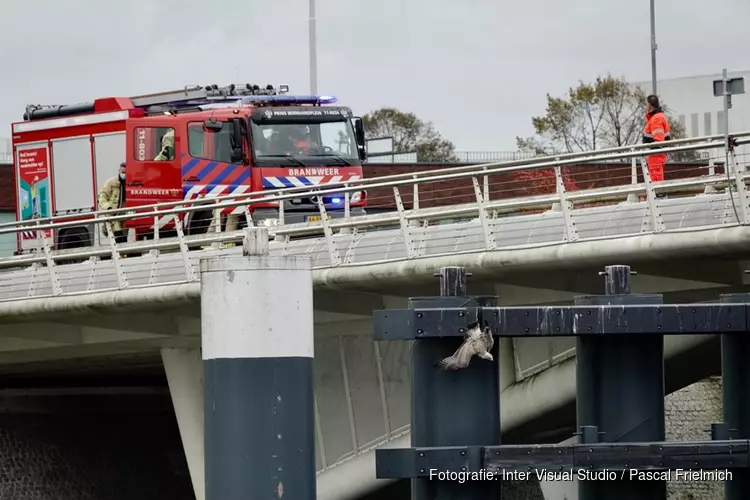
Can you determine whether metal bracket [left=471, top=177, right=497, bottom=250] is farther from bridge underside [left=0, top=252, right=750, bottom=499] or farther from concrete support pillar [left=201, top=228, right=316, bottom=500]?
concrete support pillar [left=201, top=228, right=316, bottom=500]

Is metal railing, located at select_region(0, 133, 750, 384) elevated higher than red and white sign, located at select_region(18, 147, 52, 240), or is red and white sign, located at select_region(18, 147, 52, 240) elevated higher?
red and white sign, located at select_region(18, 147, 52, 240)

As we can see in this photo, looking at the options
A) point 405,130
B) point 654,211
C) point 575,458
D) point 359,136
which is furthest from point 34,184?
point 405,130

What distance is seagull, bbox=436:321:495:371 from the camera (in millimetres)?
9367

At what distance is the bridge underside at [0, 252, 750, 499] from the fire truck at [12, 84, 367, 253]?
6.43ft

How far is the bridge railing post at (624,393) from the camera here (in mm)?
9633

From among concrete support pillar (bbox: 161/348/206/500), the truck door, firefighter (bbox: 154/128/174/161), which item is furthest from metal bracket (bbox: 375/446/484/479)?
firefighter (bbox: 154/128/174/161)

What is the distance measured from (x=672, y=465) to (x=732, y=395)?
1028 mm

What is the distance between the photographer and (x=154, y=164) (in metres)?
24.6

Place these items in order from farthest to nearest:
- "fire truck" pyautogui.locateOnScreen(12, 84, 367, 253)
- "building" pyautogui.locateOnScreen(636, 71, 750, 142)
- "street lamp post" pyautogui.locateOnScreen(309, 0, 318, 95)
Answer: "building" pyautogui.locateOnScreen(636, 71, 750, 142)
"street lamp post" pyautogui.locateOnScreen(309, 0, 318, 95)
"fire truck" pyautogui.locateOnScreen(12, 84, 367, 253)

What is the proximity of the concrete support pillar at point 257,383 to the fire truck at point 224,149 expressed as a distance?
13.1 meters

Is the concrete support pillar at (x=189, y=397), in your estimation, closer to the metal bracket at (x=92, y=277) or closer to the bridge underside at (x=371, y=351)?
the bridge underside at (x=371, y=351)

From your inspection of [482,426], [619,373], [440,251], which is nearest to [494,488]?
[482,426]

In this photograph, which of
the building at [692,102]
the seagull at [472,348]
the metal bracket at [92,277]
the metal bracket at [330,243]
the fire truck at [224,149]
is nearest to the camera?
the seagull at [472,348]

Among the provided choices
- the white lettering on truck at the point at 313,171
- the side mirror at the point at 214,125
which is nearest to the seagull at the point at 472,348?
the white lettering on truck at the point at 313,171
